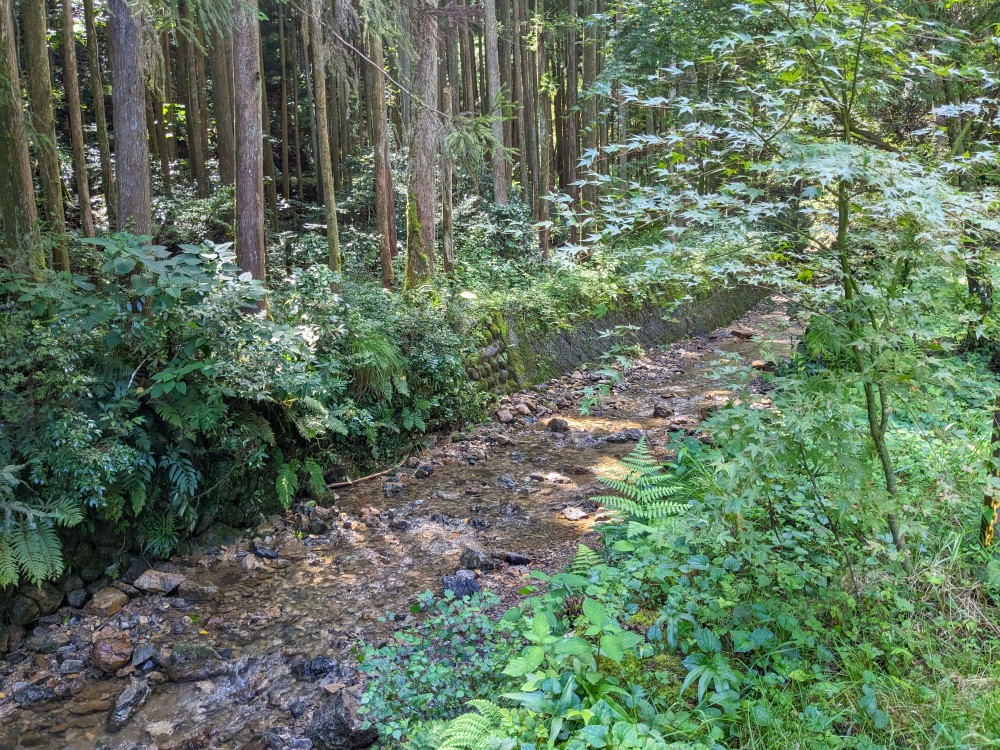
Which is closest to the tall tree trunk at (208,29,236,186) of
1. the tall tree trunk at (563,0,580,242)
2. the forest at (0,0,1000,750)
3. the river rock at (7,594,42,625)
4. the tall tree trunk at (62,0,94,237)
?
the tall tree trunk at (62,0,94,237)

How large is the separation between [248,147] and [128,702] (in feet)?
19.0

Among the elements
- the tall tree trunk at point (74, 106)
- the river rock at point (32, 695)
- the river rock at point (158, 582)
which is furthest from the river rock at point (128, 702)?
the tall tree trunk at point (74, 106)

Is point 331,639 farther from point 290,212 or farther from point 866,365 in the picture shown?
point 290,212

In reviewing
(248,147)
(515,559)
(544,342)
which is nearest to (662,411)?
(544,342)

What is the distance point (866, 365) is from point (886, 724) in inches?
57.6

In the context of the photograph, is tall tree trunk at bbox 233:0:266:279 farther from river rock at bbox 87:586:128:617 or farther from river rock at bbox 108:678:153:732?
river rock at bbox 108:678:153:732

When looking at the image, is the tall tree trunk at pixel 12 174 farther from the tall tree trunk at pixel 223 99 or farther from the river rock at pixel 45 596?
the tall tree trunk at pixel 223 99

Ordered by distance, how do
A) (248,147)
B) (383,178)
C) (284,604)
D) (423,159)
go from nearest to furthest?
(284,604)
(248,147)
(423,159)
(383,178)

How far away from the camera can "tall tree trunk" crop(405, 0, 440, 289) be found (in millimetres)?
9844

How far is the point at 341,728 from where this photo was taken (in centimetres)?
336

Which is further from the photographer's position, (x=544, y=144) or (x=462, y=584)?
(x=544, y=144)

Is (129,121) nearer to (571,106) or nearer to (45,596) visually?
(45,596)

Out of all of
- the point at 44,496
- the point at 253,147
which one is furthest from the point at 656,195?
the point at 253,147

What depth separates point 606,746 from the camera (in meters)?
2.26
